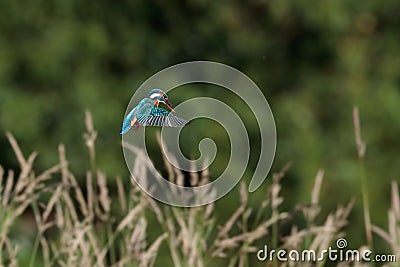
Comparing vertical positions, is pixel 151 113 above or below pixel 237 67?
below

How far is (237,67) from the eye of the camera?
24.2 ft

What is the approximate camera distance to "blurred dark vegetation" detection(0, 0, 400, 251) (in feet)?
22.2

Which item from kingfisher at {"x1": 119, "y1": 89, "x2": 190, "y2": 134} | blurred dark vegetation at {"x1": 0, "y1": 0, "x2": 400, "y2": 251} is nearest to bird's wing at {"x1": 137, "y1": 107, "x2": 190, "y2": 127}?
kingfisher at {"x1": 119, "y1": 89, "x2": 190, "y2": 134}

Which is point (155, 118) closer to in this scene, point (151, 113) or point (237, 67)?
point (151, 113)

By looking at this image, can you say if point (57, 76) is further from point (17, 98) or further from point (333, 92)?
point (333, 92)

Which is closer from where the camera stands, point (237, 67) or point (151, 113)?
point (151, 113)

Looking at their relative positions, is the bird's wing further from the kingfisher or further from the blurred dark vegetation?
the blurred dark vegetation

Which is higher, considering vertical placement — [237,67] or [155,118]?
[237,67]

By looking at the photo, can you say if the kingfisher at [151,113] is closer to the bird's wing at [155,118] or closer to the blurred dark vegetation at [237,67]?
the bird's wing at [155,118]

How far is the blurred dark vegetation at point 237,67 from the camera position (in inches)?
267

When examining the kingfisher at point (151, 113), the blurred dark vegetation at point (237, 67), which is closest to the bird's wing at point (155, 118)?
the kingfisher at point (151, 113)

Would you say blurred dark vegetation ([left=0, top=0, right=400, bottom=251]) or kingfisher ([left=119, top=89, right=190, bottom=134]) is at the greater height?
blurred dark vegetation ([left=0, top=0, right=400, bottom=251])

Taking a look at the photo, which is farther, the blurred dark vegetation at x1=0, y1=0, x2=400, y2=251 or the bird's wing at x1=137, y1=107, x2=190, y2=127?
the blurred dark vegetation at x1=0, y1=0, x2=400, y2=251

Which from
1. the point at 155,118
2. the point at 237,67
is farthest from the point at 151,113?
the point at 237,67
